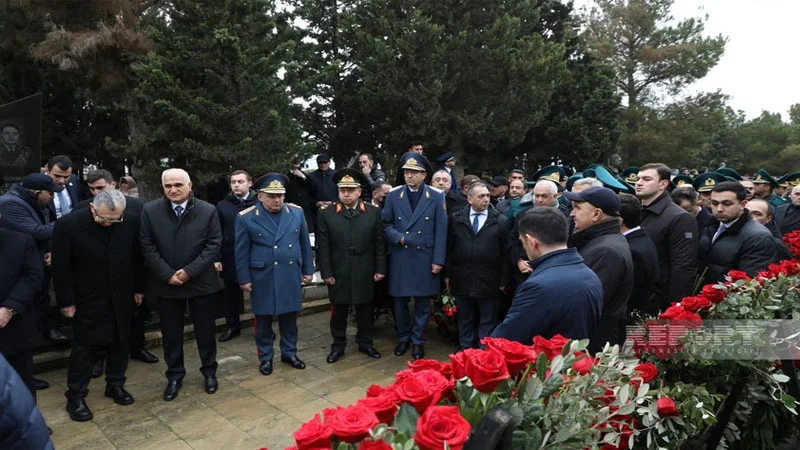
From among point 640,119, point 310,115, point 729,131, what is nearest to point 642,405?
point 310,115

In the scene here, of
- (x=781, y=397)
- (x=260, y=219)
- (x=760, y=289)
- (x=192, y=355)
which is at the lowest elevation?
(x=192, y=355)

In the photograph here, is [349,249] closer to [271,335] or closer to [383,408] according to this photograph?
[271,335]

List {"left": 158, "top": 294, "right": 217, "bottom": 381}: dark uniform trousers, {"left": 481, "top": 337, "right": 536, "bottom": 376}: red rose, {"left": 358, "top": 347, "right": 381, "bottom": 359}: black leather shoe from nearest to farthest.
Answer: {"left": 481, "top": 337, "right": 536, "bottom": 376}: red rose < {"left": 158, "top": 294, "right": 217, "bottom": 381}: dark uniform trousers < {"left": 358, "top": 347, "right": 381, "bottom": 359}: black leather shoe

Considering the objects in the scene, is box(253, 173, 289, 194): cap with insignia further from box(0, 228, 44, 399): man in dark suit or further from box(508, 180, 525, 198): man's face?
box(508, 180, 525, 198): man's face

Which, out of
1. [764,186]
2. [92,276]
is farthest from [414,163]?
[764,186]

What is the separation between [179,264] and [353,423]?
12.1 ft

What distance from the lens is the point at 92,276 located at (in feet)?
14.0

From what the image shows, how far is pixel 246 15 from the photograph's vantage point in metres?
11.5

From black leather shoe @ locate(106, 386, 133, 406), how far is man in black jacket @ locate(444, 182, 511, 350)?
10.2ft

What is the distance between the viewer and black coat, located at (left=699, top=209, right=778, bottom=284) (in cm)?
421

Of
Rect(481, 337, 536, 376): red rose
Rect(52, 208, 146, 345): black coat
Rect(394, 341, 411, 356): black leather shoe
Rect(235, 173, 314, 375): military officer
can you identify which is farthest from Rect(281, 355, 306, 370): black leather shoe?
Rect(481, 337, 536, 376): red rose

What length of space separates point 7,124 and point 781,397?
651 centimetres

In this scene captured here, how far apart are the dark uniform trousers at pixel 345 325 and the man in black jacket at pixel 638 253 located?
2834 mm

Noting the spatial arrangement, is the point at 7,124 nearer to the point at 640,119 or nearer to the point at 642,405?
the point at 642,405
